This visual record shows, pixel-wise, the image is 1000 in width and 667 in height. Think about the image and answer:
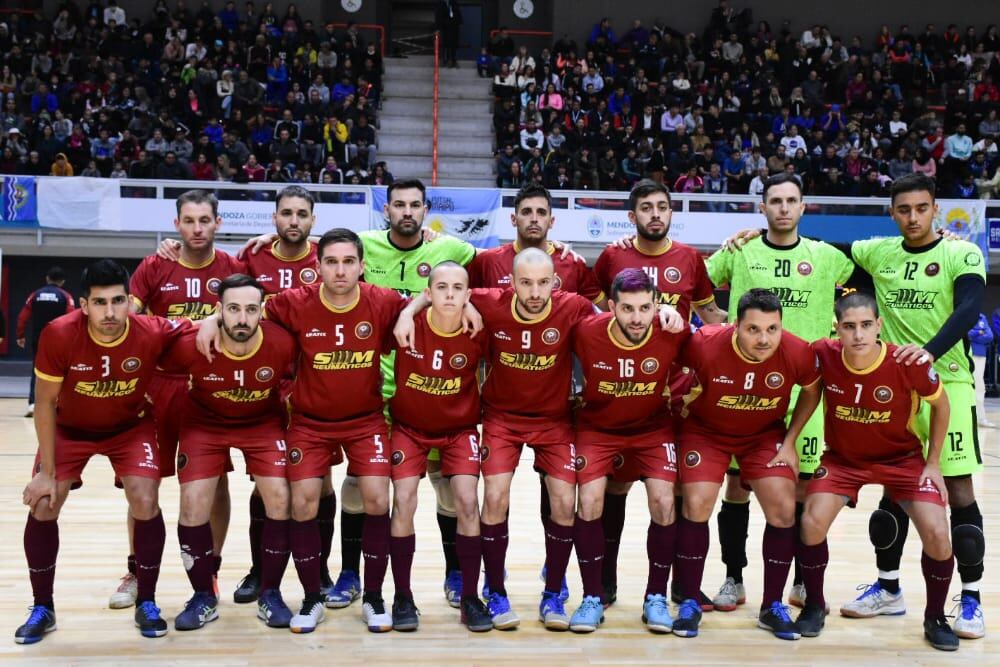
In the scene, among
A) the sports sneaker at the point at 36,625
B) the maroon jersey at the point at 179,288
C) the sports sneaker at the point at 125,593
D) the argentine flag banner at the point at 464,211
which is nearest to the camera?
the sports sneaker at the point at 36,625

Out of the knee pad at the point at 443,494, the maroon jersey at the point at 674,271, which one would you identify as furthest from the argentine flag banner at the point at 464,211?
the knee pad at the point at 443,494

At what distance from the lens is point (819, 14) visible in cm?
2534

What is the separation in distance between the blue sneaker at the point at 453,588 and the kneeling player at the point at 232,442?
35.6 inches

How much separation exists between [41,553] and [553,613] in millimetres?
2516

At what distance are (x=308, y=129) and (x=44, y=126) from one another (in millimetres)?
4763

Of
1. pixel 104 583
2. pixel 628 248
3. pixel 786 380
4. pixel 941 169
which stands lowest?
pixel 104 583

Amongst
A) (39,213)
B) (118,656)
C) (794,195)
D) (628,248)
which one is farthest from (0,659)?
(39,213)

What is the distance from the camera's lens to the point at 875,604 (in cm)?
532

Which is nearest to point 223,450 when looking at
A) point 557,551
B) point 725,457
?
point 557,551

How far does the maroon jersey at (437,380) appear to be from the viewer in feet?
16.6

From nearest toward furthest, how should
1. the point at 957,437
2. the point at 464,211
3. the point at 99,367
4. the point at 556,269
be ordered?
the point at 99,367, the point at 957,437, the point at 556,269, the point at 464,211

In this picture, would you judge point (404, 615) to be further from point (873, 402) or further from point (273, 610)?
point (873, 402)

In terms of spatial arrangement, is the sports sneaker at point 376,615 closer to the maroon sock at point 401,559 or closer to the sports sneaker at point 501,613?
the maroon sock at point 401,559

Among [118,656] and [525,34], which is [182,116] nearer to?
[525,34]
